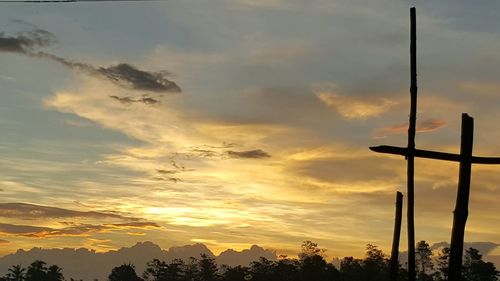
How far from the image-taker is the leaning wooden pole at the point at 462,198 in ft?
58.3

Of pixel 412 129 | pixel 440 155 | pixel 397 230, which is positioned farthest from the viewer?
pixel 397 230

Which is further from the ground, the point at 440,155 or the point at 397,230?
the point at 440,155

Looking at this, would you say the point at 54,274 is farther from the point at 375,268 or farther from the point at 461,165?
the point at 461,165

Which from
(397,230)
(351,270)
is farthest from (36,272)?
(397,230)

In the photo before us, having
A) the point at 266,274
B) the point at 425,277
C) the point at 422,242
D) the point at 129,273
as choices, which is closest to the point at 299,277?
the point at 266,274

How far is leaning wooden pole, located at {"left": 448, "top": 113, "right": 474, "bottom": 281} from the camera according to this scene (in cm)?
1778

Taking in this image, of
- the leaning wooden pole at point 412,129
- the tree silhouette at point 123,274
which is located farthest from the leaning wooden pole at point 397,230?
the tree silhouette at point 123,274

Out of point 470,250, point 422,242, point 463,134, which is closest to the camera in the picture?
point 463,134

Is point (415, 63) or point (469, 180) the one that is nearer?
point (469, 180)

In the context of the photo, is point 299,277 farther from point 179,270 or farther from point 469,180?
point 469,180

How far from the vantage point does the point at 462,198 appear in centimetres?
1795

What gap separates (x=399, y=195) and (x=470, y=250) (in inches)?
4016

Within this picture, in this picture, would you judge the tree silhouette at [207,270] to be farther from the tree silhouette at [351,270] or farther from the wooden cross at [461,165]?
the wooden cross at [461,165]

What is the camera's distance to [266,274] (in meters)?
118
